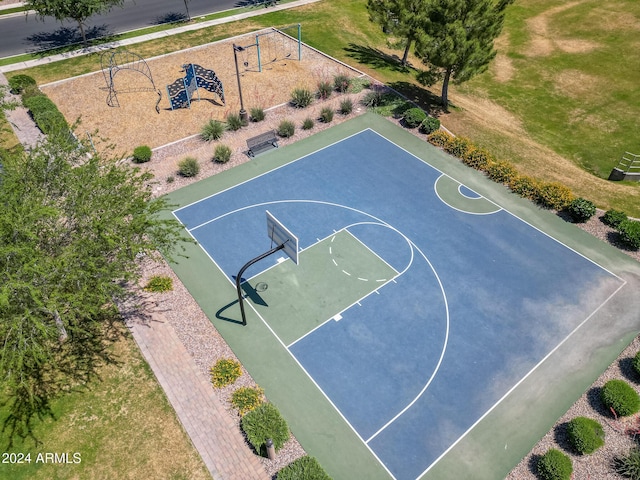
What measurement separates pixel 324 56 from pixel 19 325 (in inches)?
1400

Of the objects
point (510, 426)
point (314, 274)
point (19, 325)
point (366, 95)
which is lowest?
point (510, 426)

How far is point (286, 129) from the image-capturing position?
31391 mm

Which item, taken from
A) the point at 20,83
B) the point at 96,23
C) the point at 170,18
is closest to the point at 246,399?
the point at 20,83

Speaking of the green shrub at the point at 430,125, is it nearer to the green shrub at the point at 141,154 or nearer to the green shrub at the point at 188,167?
the green shrub at the point at 188,167

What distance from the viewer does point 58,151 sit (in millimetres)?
18125

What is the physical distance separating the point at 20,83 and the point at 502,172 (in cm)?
3708

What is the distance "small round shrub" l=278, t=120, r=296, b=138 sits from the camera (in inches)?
1235

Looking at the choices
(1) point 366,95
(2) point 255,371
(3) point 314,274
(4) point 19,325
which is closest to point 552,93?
(1) point 366,95

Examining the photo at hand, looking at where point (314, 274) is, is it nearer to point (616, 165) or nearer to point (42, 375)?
point (42, 375)

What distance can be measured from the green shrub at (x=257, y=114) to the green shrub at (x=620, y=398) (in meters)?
26.9

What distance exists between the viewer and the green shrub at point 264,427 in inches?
651

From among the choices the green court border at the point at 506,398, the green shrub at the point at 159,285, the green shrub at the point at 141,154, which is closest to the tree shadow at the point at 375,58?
the green court border at the point at 506,398

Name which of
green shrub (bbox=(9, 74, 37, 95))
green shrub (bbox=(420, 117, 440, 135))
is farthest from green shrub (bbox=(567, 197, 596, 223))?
green shrub (bbox=(9, 74, 37, 95))

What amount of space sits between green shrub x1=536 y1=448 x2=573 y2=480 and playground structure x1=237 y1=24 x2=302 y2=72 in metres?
35.3
